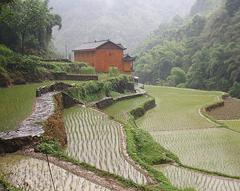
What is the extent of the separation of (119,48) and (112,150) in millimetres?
28445

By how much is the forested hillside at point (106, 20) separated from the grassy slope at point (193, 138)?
69.5 m

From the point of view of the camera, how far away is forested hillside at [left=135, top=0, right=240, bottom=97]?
156 feet

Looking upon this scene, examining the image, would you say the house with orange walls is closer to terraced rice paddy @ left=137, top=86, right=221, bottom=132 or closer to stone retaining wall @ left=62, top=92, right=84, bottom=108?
terraced rice paddy @ left=137, top=86, right=221, bottom=132

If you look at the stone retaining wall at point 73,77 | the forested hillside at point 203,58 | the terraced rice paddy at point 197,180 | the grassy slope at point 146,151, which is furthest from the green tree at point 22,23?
the forested hillside at point 203,58

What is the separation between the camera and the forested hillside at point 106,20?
9812cm

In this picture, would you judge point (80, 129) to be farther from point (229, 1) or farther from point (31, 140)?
point (229, 1)

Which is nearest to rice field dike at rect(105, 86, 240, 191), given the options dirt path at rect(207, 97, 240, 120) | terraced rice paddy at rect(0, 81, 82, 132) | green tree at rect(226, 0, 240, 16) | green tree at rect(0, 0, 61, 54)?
dirt path at rect(207, 97, 240, 120)

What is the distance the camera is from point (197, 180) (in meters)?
10.9

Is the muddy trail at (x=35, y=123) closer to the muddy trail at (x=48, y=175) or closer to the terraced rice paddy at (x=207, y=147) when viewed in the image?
the muddy trail at (x=48, y=175)

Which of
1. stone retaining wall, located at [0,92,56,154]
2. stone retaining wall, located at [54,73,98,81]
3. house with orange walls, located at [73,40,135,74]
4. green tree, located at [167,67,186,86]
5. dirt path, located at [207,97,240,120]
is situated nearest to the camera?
stone retaining wall, located at [0,92,56,154]

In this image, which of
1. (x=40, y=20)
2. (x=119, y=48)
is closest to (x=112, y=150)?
(x=40, y=20)

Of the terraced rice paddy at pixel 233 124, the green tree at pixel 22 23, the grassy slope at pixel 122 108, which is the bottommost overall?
the terraced rice paddy at pixel 233 124

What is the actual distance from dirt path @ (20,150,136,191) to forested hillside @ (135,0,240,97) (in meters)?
35.6

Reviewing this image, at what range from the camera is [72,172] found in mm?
8711
